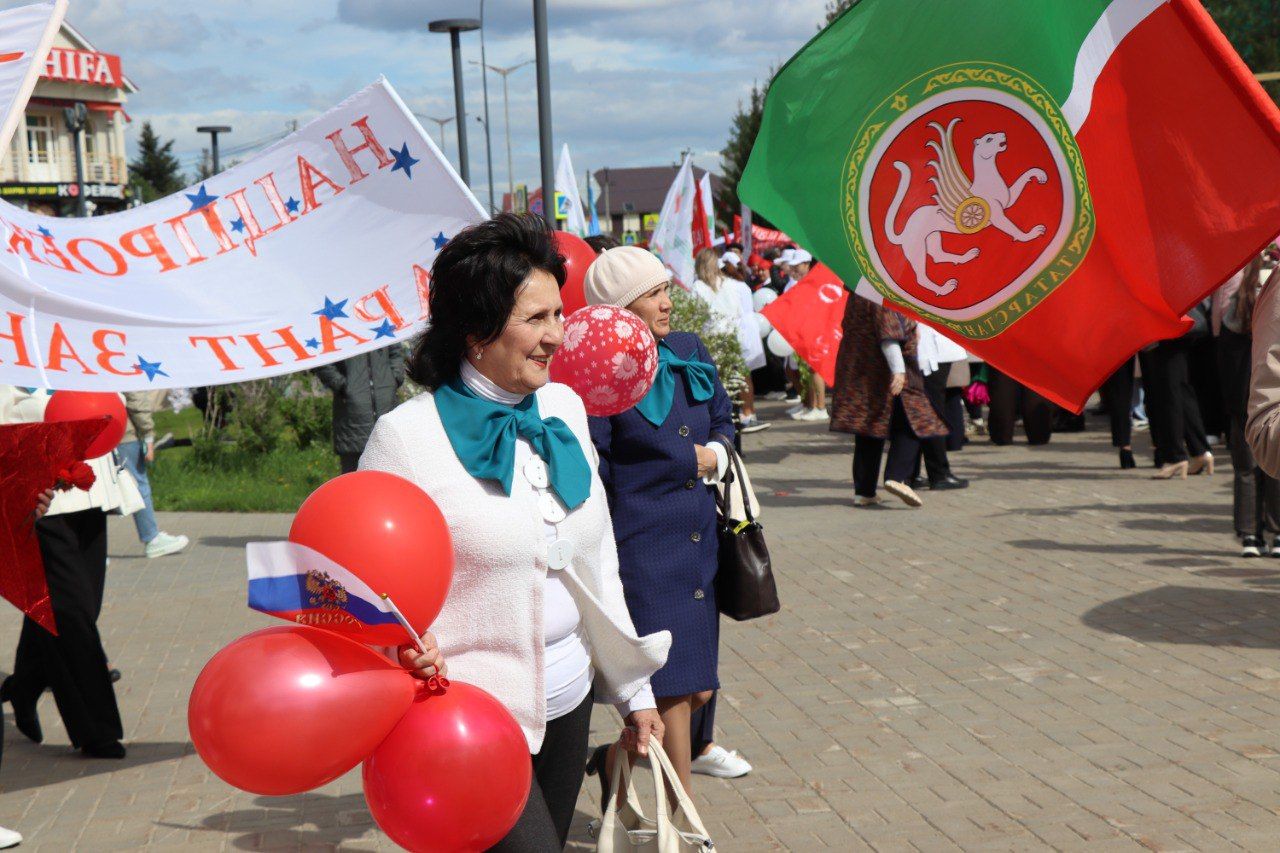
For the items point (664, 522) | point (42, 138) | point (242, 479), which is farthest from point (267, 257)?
point (42, 138)

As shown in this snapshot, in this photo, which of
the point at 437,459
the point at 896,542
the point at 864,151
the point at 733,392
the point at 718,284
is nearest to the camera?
the point at 437,459

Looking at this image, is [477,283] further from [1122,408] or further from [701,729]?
[1122,408]

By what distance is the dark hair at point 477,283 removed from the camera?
323 cm

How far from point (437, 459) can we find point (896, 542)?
710 centimetres

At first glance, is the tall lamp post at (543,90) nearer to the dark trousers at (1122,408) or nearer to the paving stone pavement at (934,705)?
the paving stone pavement at (934,705)

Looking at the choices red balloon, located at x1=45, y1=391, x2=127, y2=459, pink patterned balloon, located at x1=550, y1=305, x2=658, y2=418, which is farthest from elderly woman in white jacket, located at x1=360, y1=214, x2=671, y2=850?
red balloon, located at x1=45, y1=391, x2=127, y2=459

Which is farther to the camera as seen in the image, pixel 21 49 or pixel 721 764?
pixel 721 764

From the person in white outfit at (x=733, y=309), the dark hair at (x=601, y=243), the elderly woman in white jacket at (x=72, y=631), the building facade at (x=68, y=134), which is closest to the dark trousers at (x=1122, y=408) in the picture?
the person in white outfit at (x=733, y=309)

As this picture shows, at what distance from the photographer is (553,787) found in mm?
3402

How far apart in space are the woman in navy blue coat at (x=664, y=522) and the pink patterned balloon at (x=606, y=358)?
479 millimetres

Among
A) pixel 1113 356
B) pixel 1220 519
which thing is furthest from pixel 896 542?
pixel 1113 356

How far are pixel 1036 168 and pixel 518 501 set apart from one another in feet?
6.86

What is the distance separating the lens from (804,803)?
5.07 m

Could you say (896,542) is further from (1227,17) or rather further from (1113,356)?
(1227,17)
